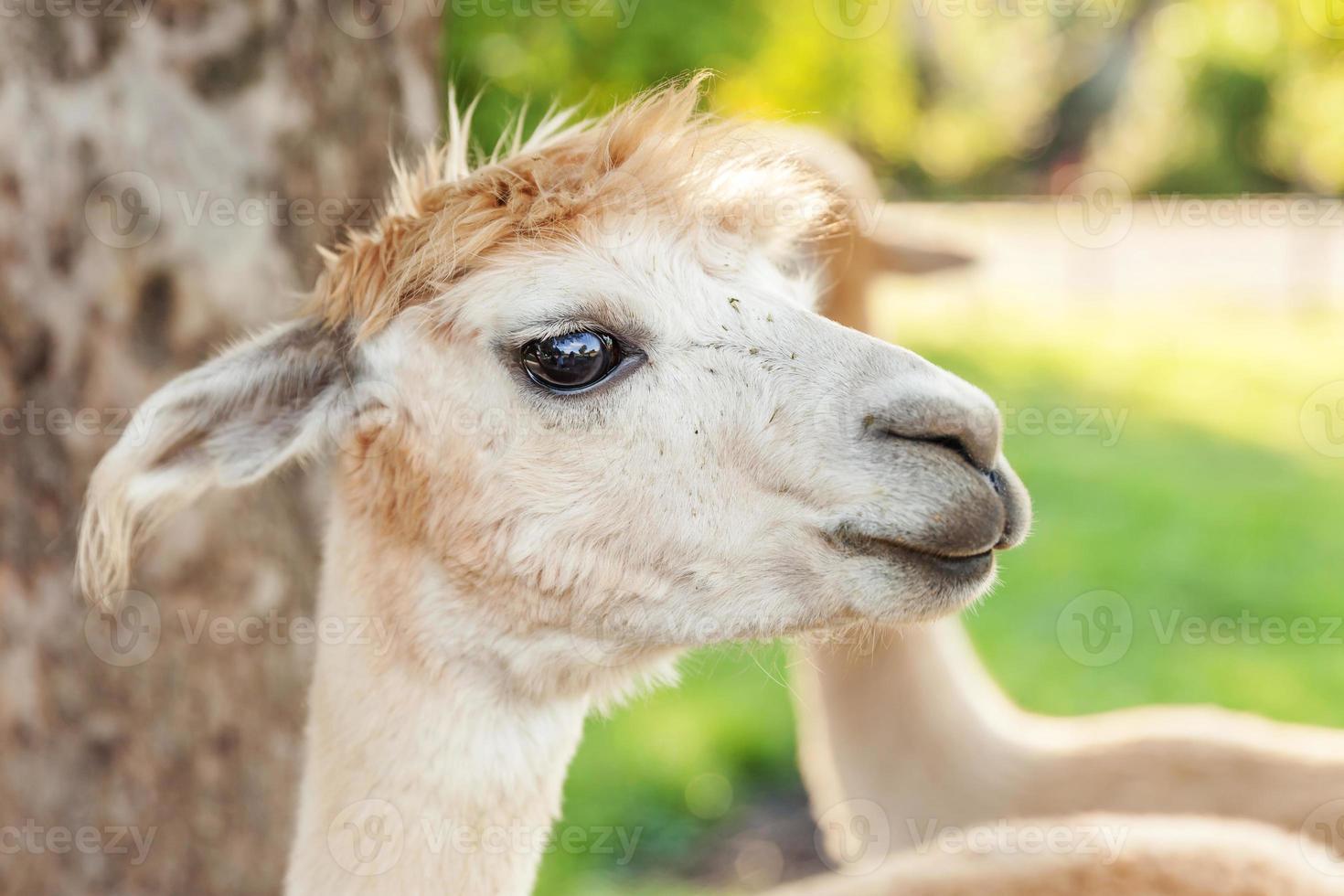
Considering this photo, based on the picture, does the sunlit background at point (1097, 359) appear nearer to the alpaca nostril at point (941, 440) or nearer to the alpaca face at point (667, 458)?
the alpaca face at point (667, 458)

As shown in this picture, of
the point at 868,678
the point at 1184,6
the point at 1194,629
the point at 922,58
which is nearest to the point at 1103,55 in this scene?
the point at 922,58

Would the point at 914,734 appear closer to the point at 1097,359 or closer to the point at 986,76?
the point at 1097,359

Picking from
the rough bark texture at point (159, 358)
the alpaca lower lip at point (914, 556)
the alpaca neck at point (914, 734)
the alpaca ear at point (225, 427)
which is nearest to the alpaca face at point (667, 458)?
the alpaca lower lip at point (914, 556)

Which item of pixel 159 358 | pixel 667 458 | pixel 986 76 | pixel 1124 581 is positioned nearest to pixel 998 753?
pixel 667 458

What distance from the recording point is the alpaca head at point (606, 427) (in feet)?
5.68

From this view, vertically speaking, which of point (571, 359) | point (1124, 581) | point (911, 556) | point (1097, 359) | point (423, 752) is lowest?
point (423, 752)

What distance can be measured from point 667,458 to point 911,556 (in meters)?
Result: 0.38

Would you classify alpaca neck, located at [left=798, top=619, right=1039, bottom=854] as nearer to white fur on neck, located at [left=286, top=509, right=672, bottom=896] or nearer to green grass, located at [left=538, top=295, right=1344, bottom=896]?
green grass, located at [left=538, top=295, right=1344, bottom=896]

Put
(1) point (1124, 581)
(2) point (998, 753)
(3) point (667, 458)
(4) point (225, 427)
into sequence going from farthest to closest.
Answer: (1) point (1124, 581)
(2) point (998, 753)
(4) point (225, 427)
(3) point (667, 458)

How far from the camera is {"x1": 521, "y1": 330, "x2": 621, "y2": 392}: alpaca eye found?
72.2 inches

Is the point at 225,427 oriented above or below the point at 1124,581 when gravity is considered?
below

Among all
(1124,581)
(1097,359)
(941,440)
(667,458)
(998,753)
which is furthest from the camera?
(1097,359)

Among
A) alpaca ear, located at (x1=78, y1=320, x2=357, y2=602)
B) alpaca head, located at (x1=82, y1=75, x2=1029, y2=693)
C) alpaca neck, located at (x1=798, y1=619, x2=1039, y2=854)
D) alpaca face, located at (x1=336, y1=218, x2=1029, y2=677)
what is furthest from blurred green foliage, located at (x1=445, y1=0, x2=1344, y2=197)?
alpaca neck, located at (x1=798, y1=619, x2=1039, y2=854)

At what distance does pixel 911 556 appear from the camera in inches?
68.0
